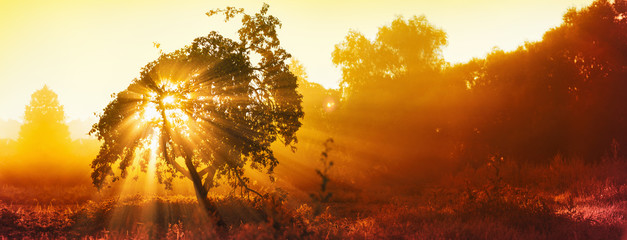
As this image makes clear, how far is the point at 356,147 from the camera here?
3050cm

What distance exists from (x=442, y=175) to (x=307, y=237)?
68.2ft

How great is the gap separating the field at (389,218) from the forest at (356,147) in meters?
0.08

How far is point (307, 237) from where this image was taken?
6273 mm

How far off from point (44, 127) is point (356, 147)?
4028 cm

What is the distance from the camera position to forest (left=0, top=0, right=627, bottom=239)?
29.8 feet

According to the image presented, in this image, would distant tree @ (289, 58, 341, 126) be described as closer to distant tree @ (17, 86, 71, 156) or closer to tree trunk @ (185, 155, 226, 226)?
tree trunk @ (185, 155, 226, 226)

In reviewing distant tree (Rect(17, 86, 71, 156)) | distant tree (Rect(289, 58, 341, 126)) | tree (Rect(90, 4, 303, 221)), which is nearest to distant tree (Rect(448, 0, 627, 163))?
distant tree (Rect(289, 58, 341, 126))

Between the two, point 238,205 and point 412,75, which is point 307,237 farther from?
point 412,75

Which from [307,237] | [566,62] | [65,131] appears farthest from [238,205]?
[65,131]

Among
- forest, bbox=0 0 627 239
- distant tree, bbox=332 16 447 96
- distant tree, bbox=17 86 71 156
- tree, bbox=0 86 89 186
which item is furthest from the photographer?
distant tree, bbox=17 86 71 156

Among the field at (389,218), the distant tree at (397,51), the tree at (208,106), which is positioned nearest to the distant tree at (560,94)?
the field at (389,218)

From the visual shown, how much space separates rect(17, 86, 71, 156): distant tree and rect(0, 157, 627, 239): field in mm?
31614

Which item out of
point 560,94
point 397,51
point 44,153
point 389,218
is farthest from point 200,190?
point 44,153

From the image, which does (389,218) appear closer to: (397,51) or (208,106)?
(208,106)
